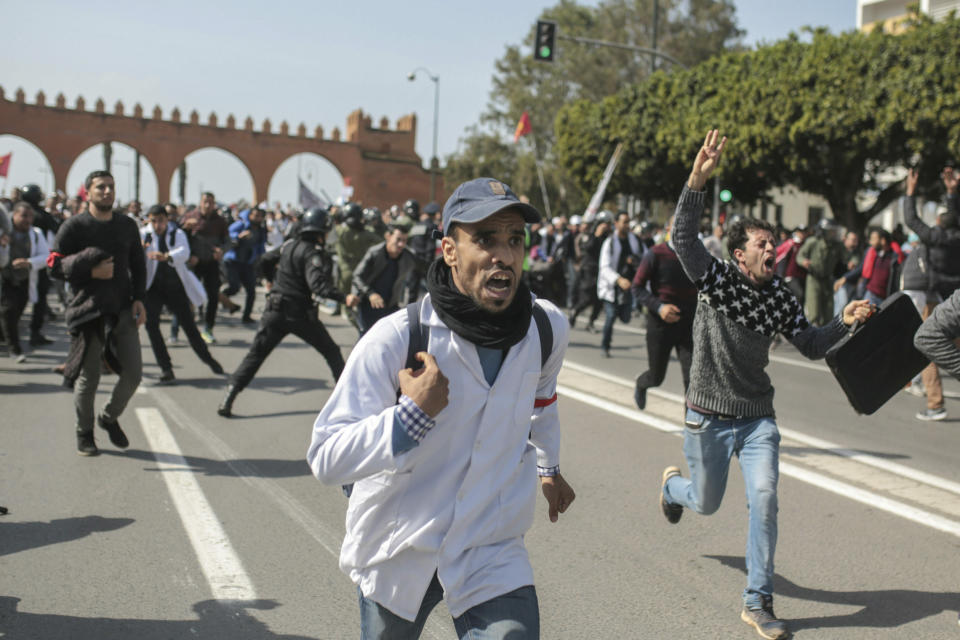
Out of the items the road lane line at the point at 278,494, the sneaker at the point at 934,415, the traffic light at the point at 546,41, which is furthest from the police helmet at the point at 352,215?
the traffic light at the point at 546,41

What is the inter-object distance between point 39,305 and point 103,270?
7.55 meters

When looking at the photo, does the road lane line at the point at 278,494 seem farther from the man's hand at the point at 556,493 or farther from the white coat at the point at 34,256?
the white coat at the point at 34,256

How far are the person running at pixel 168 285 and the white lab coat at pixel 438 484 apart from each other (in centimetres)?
857

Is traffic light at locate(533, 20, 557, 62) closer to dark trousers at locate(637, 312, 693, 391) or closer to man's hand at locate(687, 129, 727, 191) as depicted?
dark trousers at locate(637, 312, 693, 391)

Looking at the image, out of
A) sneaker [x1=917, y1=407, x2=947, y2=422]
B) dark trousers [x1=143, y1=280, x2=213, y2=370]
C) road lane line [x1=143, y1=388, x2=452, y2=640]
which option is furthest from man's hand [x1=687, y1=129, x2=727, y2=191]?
dark trousers [x1=143, y1=280, x2=213, y2=370]

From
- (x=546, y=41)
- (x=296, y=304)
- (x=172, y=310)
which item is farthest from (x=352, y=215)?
(x=546, y=41)

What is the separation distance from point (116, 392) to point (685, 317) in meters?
4.51

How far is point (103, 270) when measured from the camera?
6699 millimetres

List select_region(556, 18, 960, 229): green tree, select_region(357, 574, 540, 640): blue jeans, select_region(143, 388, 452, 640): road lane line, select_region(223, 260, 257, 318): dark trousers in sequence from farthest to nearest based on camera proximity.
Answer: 1. select_region(556, 18, 960, 229): green tree
2. select_region(223, 260, 257, 318): dark trousers
3. select_region(143, 388, 452, 640): road lane line
4. select_region(357, 574, 540, 640): blue jeans

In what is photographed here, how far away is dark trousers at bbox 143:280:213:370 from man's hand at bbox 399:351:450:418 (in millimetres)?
8736

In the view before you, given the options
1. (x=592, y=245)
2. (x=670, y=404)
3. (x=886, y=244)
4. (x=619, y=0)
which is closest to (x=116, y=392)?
(x=670, y=404)

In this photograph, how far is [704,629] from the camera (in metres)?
4.08

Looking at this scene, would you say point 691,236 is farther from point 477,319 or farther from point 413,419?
point 413,419

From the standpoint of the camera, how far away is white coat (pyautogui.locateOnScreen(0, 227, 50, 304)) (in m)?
11.5
